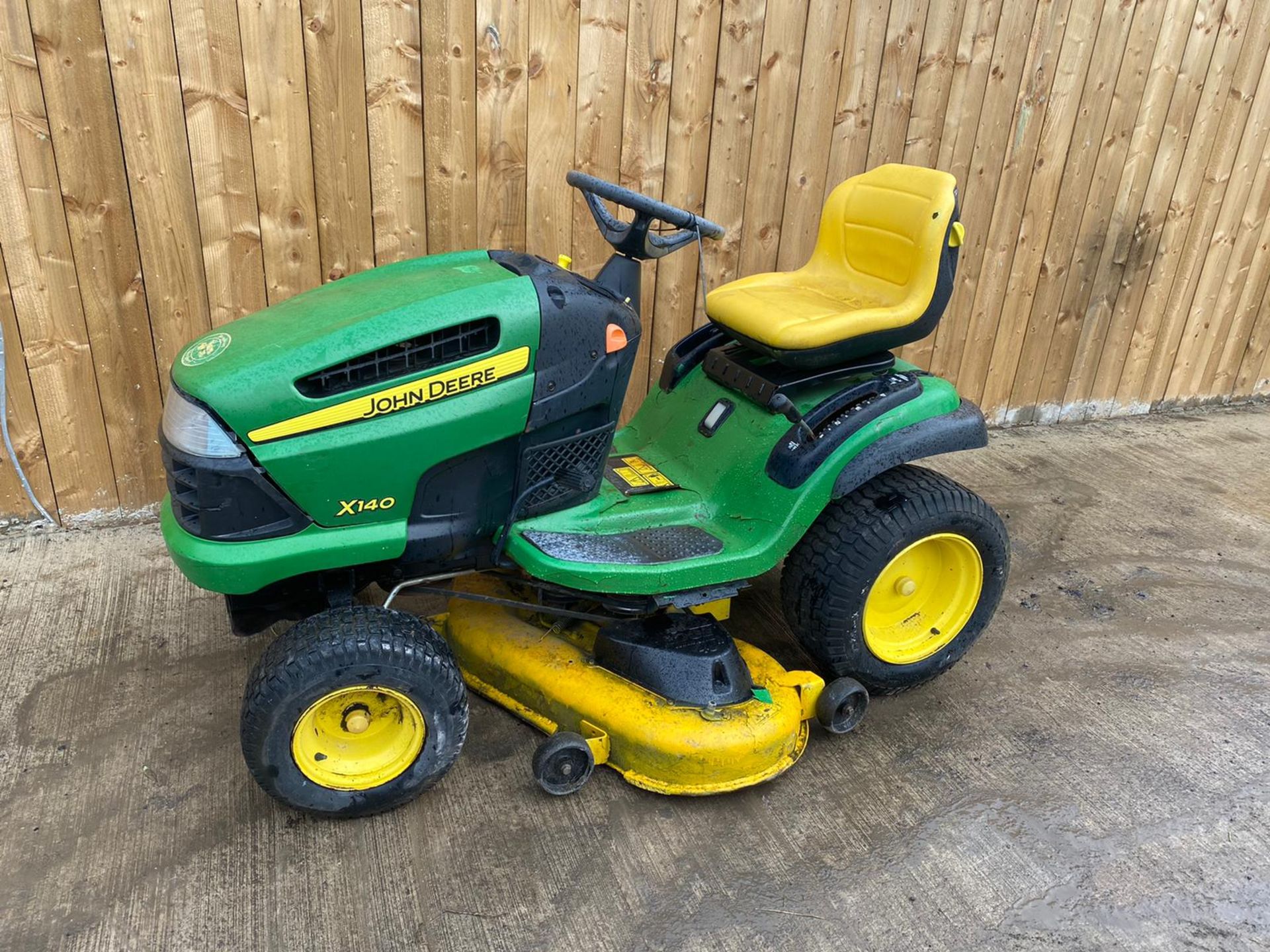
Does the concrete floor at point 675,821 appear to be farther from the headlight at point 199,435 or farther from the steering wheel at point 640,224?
the steering wheel at point 640,224

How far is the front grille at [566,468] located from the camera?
7.45 feet

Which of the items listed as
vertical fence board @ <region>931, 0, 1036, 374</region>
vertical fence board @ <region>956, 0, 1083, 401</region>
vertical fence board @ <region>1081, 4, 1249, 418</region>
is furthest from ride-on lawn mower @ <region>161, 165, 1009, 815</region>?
vertical fence board @ <region>1081, 4, 1249, 418</region>

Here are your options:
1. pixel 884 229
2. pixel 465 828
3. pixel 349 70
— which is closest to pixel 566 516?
pixel 465 828

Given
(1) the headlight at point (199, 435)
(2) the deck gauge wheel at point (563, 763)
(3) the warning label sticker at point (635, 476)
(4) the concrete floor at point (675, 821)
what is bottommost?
(4) the concrete floor at point (675, 821)

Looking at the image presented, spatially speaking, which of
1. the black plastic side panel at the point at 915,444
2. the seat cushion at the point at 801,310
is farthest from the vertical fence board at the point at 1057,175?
the black plastic side panel at the point at 915,444

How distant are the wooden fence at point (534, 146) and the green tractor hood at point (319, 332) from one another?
1.10 metres

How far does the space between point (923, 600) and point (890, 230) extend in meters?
1.05

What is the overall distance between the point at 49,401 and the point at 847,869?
2830mm

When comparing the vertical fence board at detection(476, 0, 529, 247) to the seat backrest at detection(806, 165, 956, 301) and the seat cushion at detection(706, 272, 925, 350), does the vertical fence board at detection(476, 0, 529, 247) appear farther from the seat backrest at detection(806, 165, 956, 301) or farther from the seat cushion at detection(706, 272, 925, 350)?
the seat backrest at detection(806, 165, 956, 301)

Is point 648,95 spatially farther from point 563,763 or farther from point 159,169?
point 563,763

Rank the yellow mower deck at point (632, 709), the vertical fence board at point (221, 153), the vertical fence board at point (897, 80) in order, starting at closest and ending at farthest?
the yellow mower deck at point (632, 709), the vertical fence board at point (221, 153), the vertical fence board at point (897, 80)

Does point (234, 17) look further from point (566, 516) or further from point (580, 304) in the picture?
point (566, 516)

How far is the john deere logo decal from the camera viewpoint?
A: 199cm

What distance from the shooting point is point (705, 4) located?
11.1 feet
